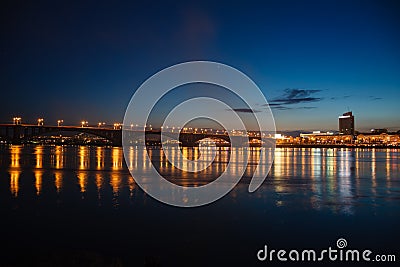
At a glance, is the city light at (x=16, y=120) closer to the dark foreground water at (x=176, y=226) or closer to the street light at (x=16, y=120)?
the street light at (x=16, y=120)

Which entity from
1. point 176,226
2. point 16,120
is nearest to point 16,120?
point 16,120

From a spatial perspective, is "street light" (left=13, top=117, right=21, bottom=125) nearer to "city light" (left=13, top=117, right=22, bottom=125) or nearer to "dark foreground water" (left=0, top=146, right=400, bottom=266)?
"city light" (left=13, top=117, right=22, bottom=125)

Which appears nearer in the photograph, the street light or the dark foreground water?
the dark foreground water

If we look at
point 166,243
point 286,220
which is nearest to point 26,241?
point 166,243

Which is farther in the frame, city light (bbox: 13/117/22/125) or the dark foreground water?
city light (bbox: 13/117/22/125)

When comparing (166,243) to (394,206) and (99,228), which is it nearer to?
(99,228)

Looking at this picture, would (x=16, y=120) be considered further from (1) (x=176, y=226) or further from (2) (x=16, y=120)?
(1) (x=176, y=226)

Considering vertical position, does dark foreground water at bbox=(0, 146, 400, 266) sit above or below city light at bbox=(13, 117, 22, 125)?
below

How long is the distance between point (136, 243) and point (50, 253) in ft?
7.08

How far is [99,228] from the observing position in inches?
438

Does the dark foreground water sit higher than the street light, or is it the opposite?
the street light

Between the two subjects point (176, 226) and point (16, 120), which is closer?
point (176, 226)

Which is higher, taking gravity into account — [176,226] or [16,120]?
[16,120]

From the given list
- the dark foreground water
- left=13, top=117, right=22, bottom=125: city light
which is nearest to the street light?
left=13, top=117, right=22, bottom=125: city light
